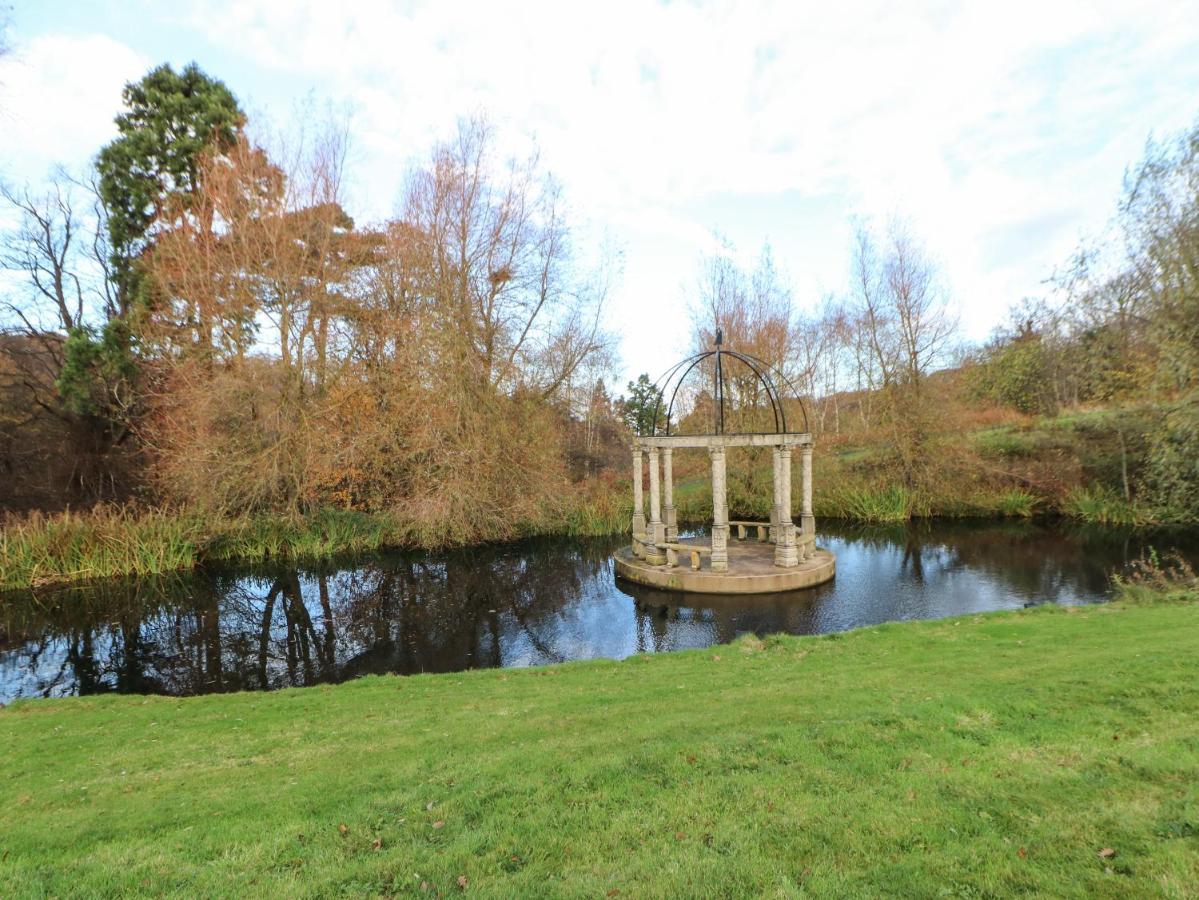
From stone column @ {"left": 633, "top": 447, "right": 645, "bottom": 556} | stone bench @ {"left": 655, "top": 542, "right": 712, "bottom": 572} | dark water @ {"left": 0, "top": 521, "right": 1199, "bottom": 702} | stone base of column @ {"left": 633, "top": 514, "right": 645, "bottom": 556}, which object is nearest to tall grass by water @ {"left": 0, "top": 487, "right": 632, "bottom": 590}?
dark water @ {"left": 0, "top": 521, "right": 1199, "bottom": 702}

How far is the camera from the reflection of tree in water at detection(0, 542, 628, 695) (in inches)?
397

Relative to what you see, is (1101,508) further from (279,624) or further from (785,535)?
(279,624)

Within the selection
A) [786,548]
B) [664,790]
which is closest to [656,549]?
[786,548]

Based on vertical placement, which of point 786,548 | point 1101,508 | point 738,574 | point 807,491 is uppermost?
point 807,491

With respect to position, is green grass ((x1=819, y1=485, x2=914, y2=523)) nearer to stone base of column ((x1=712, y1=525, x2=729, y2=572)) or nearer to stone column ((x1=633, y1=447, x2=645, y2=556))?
stone column ((x1=633, y1=447, x2=645, y2=556))

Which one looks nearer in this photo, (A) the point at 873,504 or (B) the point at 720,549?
(B) the point at 720,549

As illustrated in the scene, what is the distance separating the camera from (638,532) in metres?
16.4

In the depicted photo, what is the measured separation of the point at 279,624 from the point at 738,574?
9.84m

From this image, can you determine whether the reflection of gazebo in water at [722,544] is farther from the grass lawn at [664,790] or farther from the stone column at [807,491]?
the grass lawn at [664,790]

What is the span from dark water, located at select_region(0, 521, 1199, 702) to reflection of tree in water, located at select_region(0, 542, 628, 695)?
47 millimetres

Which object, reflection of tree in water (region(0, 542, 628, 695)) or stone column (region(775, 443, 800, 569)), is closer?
reflection of tree in water (region(0, 542, 628, 695))

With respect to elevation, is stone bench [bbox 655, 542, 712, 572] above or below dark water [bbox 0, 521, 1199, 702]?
above

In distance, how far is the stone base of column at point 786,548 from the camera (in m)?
13.9

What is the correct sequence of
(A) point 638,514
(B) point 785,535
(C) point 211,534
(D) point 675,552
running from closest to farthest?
(B) point 785,535
(D) point 675,552
(A) point 638,514
(C) point 211,534
